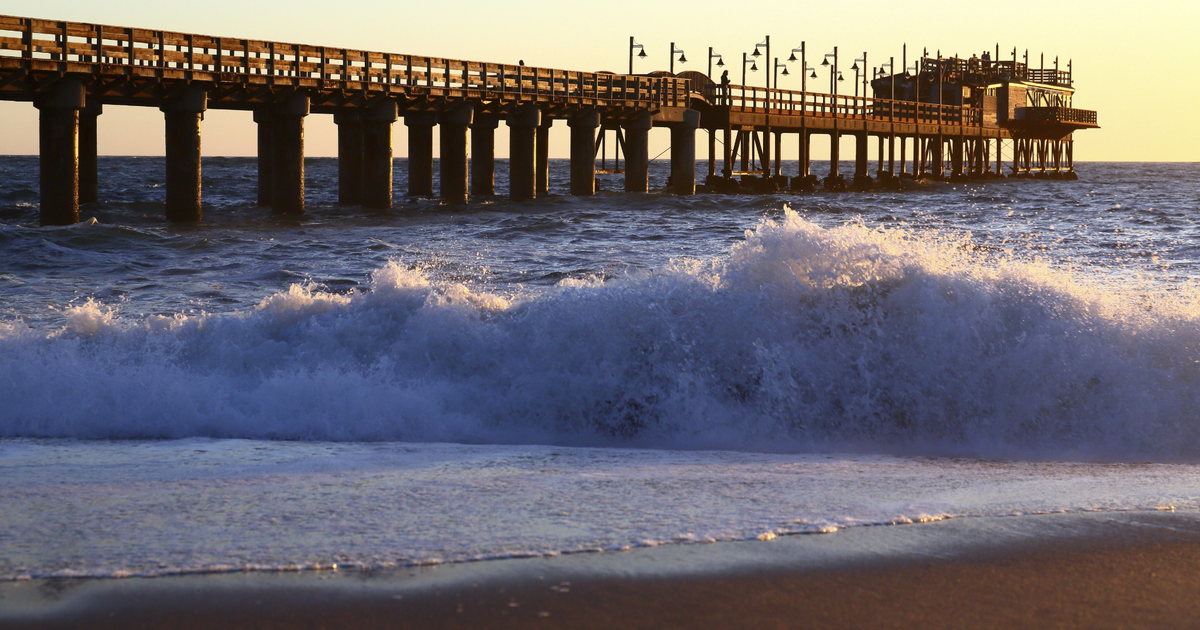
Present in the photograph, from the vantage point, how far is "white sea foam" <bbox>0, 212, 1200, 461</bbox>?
707cm

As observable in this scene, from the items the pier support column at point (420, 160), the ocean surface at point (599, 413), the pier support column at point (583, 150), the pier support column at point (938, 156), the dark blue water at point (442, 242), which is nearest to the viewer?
the ocean surface at point (599, 413)

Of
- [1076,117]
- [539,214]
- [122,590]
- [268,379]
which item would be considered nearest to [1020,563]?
[122,590]

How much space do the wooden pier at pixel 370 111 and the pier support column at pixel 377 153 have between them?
34 millimetres

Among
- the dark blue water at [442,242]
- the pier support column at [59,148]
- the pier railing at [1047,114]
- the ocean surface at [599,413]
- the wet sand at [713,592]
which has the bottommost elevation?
the wet sand at [713,592]

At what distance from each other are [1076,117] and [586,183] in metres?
42.6

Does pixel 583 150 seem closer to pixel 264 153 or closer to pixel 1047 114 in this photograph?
pixel 264 153

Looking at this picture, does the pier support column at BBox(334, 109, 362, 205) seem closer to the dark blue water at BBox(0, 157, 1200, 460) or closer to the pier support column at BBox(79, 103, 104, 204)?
the pier support column at BBox(79, 103, 104, 204)

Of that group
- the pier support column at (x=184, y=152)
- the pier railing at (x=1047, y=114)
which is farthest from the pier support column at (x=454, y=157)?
the pier railing at (x=1047, y=114)

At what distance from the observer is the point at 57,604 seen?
138 inches

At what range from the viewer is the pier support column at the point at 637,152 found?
34.9 meters

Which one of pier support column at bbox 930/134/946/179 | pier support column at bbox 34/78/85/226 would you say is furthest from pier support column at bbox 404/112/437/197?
pier support column at bbox 930/134/946/179

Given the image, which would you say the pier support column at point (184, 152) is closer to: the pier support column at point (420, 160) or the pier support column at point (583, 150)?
the pier support column at point (420, 160)

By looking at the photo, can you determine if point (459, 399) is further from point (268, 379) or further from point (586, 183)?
point (586, 183)

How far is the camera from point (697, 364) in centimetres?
772
